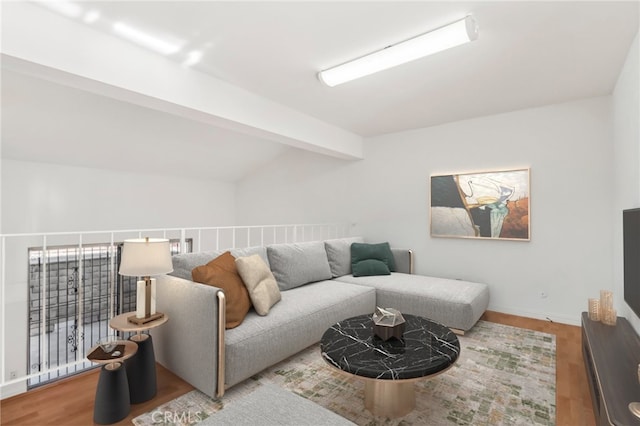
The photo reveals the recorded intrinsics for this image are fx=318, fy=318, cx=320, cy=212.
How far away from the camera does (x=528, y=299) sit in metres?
3.64

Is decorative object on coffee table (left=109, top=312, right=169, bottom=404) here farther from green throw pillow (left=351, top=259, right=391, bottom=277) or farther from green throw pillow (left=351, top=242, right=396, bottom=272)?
green throw pillow (left=351, top=242, right=396, bottom=272)

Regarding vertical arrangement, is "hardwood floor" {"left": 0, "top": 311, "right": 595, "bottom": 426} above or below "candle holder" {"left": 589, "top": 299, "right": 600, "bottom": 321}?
below

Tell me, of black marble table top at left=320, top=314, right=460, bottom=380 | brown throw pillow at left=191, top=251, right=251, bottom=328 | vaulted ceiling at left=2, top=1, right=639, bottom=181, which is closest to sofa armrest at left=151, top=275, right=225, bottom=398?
brown throw pillow at left=191, top=251, right=251, bottom=328

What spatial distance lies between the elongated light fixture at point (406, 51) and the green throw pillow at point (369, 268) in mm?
2181

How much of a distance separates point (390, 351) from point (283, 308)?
1.02 m

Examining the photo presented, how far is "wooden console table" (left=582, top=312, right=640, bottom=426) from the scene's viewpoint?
137cm

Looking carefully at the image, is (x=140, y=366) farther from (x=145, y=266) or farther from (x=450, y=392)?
(x=450, y=392)

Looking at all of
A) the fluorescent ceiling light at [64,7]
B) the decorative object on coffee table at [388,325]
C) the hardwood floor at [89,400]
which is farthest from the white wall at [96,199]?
the decorative object on coffee table at [388,325]

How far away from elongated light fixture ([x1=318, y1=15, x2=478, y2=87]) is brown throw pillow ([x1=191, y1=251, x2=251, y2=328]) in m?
1.81

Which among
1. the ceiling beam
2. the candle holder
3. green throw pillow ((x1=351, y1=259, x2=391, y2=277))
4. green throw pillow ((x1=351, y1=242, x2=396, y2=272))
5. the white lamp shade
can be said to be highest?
the ceiling beam

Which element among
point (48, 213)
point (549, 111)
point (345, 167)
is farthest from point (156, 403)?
point (549, 111)

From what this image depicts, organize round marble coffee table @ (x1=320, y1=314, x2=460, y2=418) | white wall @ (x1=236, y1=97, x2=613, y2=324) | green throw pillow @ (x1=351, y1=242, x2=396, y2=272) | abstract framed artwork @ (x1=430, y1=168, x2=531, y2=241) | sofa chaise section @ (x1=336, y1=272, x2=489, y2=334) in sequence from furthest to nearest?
green throw pillow @ (x1=351, y1=242, x2=396, y2=272) → abstract framed artwork @ (x1=430, y1=168, x2=531, y2=241) → white wall @ (x1=236, y1=97, x2=613, y2=324) → sofa chaise section @ (x1=336, y1=272, x2=489, y2=334) → round marble coffee table @ (x1=320, y1=314, x2=460, y2=418)

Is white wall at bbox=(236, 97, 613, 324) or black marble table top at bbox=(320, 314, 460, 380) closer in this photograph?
black marble table top at bbox=(320, 314, 460, 380)

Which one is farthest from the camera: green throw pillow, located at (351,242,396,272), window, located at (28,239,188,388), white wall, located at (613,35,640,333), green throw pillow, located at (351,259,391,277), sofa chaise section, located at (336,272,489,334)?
window, located at (28,239,188,388)
